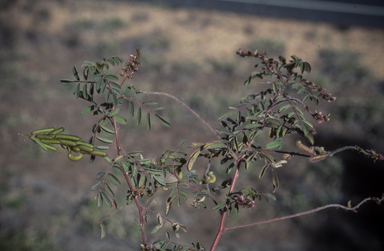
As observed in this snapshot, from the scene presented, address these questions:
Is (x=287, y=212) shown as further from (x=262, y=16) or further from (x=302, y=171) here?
(x=262, y=16)

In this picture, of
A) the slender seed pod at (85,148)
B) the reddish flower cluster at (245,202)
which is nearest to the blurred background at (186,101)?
the reddish flower cluster at (245,202)

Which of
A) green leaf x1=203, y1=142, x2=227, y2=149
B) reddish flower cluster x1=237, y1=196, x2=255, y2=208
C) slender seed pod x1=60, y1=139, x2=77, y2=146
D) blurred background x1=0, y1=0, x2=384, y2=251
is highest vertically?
slender seed pod x1=60, y1=139, x2=77, y2=146

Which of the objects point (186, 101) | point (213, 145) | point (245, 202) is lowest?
point (186, 101)

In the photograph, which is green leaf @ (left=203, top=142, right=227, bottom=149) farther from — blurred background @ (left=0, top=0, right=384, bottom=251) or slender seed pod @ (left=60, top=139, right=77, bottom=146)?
blurred background @ (left=0, top=0, right=384, bottom=251)

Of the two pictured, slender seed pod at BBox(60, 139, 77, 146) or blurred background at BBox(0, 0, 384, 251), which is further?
blurred background at BBox(0, 0, 384, 251)

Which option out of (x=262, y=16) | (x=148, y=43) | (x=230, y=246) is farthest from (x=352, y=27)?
(x=230, y=246)

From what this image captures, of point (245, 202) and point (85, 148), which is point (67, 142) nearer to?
point (85, 148)

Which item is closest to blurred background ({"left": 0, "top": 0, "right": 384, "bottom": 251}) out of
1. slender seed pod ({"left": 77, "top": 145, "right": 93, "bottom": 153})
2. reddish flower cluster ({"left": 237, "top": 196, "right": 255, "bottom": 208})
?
reddish flower cluster ({"left": 237, "top": 196, "right": 255, "bottom": 208})

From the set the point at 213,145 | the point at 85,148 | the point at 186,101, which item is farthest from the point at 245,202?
the point at 186,101

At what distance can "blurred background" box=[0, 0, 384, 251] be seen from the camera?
123 inches

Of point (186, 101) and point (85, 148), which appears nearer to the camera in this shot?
point (85, 148)

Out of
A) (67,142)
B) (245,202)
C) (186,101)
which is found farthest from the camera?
(186,101)

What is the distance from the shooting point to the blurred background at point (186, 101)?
3129 mm

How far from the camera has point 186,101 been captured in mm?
4555
